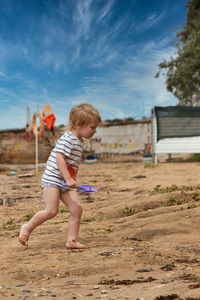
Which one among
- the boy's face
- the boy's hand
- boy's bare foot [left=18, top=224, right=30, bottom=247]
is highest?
the boy's face

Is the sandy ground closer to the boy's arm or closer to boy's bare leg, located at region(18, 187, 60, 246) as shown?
boy's bare leg, located at region(18, 187, 60, 246)

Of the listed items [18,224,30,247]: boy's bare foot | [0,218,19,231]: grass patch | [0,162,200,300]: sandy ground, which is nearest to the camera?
[0,162,200,300]: sandy ground

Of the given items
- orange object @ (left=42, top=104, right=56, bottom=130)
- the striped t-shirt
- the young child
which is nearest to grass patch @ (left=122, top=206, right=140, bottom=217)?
the young child

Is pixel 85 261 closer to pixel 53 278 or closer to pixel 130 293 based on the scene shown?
pixel 53 278

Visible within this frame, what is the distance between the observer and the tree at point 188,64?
18120mm

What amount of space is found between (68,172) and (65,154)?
0.56 feet

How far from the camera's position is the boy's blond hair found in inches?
118

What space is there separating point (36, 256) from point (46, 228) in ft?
4.02

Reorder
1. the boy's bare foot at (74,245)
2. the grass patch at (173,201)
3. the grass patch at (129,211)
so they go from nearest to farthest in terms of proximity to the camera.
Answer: the boy's bare foot at (74,245) < the grass patch at (129,211) < the grass patch at (173,201)

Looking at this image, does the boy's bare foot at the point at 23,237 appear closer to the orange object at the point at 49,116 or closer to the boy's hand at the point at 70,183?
the boy's hand at the point at 70,183

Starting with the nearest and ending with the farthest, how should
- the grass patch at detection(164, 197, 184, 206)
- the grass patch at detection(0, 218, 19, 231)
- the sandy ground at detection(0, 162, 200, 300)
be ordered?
the sandy ground at detection(0, 162, 200, 300) → the grass patch at detection(0, 218, 19, 231) → the grass patch at detection(164, 197, 184, 206)

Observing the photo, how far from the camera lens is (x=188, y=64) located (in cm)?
1823

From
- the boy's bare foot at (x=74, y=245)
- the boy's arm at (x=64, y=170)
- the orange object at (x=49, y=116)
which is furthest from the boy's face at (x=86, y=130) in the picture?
the orange object at (x=49, y=116)

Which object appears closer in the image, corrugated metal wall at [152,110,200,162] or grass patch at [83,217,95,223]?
grass patch at [83,217,95,223]
